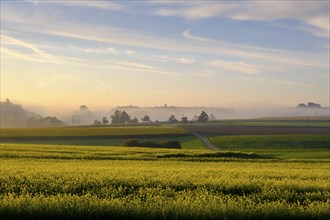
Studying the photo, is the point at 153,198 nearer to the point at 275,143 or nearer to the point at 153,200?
the point at 153,200

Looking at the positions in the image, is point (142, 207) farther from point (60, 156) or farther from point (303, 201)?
point (60, 156)

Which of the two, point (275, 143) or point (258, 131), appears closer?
point (275, 143)

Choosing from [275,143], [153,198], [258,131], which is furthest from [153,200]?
[258,131]

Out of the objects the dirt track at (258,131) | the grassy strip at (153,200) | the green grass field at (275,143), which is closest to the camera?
the grassy strip at (153,200)

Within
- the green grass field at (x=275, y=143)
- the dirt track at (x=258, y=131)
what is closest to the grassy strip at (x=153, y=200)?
the green grass field at (x=275, y=143)

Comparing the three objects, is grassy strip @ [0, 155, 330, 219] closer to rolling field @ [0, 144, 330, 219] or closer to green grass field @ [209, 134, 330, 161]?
rolling field @ [0, 144, 330, 219]

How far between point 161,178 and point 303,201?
6.50 metres

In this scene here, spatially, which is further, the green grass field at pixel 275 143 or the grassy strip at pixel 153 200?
the green grass field at pixel 275 143

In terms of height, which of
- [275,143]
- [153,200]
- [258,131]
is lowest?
[275,143]

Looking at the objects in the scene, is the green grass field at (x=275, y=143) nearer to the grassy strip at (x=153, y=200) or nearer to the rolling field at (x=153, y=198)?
the rolling field at (x=153, y=198)

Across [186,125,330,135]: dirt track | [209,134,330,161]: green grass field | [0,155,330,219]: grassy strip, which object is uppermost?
[0,155,330,219]: grassy strip

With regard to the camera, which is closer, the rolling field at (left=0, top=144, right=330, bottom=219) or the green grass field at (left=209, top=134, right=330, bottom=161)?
the rolling field at (left=0, top=144, right=330, bottom=219)

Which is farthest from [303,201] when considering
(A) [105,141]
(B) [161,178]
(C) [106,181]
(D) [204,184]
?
(A) [105,141]

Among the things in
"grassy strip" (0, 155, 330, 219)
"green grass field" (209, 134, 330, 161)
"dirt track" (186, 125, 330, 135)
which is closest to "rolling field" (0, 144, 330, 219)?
"grassy strip" (0, 155, 330, 219)
